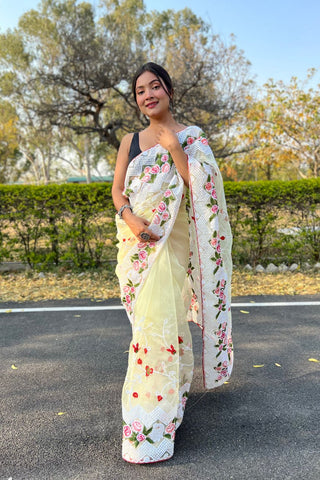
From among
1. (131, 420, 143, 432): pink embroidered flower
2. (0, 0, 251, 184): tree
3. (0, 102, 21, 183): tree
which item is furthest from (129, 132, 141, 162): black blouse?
(0, 102, 21, 183): tree

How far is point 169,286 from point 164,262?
0.47 feet

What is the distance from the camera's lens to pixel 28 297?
17.9ft

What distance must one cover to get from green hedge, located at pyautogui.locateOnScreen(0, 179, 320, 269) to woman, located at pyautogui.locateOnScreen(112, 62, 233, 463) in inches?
152

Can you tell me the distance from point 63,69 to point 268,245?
984 cm

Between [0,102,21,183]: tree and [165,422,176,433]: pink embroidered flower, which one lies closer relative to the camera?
[165,422,176,433]: pink embroidered flower

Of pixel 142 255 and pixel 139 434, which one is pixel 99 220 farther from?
pixel 139 434

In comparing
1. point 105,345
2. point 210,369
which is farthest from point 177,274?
point 105,345

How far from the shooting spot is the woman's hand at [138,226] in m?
2.35

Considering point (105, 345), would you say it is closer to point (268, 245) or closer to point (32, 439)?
point (32, 439)

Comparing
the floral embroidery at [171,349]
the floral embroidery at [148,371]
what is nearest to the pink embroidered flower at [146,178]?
the floral embroidery at [171,349]

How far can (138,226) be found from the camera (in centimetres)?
236

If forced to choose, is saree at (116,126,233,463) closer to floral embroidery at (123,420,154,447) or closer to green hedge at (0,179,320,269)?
floral embroidery at (123,420,154,447)

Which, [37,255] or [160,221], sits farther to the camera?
[37,255]

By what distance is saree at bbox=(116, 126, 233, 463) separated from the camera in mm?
2168
